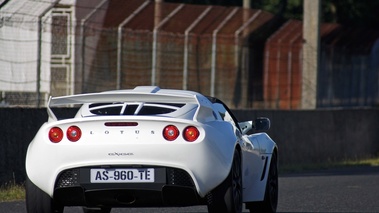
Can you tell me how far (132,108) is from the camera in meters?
10.2

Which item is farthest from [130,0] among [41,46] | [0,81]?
[0,81]

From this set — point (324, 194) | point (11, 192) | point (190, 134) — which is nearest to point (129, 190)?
point (190, 134)

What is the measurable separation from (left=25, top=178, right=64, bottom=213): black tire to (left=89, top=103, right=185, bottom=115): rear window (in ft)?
2.88

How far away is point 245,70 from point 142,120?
53.6ft

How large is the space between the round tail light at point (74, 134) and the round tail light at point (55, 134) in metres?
0.08

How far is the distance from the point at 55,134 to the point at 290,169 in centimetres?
1172

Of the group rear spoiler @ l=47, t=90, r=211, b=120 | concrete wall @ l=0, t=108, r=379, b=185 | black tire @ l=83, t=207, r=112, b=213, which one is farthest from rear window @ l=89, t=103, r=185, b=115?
concrete wall @ l=0, t=108, r=379, b=185

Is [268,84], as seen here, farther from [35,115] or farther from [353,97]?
[35,115]

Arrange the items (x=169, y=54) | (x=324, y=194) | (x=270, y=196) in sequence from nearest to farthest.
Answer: (x=270, y=196) → (x=324, y=194) → (x=169, y=54)

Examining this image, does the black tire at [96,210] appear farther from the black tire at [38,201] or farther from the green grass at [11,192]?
the green grass at [11,192]

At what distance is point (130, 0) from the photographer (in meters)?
21.6

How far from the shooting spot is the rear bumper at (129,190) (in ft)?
31.0

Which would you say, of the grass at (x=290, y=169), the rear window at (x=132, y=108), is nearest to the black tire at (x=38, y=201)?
the rear window at (x=132, y=108)

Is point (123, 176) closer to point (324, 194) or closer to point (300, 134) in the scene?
point (324, 194)
